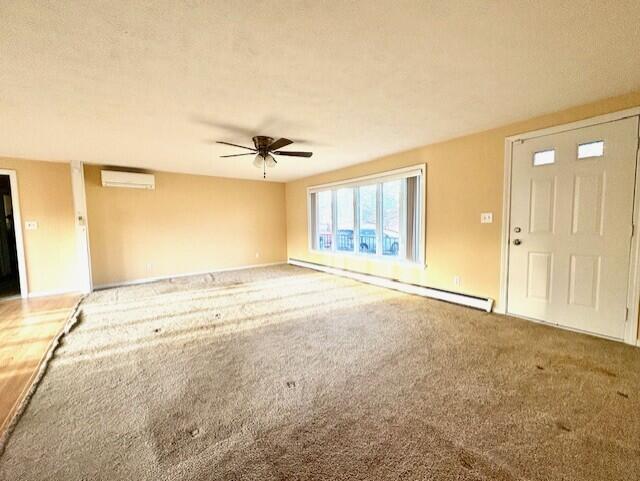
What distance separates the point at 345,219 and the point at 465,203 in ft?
8.86

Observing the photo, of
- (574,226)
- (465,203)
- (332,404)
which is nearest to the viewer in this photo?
(332,404)

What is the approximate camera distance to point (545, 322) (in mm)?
3082

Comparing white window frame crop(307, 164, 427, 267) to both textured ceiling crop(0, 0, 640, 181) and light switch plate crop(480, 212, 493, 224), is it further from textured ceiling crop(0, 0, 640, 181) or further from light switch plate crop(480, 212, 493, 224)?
textured ceiling crop(0, 0, 640, 181)

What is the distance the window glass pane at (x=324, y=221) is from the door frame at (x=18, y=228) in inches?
209

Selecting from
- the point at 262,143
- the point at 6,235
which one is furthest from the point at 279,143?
the point at 6,235

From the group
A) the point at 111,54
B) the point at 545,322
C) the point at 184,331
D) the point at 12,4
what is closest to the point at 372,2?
the point at 111,54

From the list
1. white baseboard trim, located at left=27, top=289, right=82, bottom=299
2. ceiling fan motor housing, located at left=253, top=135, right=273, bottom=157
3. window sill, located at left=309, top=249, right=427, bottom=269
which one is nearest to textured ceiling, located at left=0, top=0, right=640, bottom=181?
ceiling fan motor housing, located at left=253, top=135, right=273, bottom=157

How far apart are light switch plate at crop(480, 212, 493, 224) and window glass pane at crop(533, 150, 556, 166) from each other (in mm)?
721

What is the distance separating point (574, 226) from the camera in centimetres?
283

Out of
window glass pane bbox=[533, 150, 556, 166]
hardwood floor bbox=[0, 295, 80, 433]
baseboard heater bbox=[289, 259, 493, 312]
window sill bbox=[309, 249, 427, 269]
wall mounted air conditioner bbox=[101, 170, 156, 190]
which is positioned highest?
wall mounted air conditioner bbox=[101, 170, 156, 190]

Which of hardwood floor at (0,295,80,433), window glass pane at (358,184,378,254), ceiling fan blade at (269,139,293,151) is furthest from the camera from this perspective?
window glass pane at (358,184,378,254)

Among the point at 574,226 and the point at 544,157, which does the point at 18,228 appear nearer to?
the point at 544,157

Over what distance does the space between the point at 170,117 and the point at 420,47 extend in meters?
2.46

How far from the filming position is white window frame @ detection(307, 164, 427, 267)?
14.1ft
